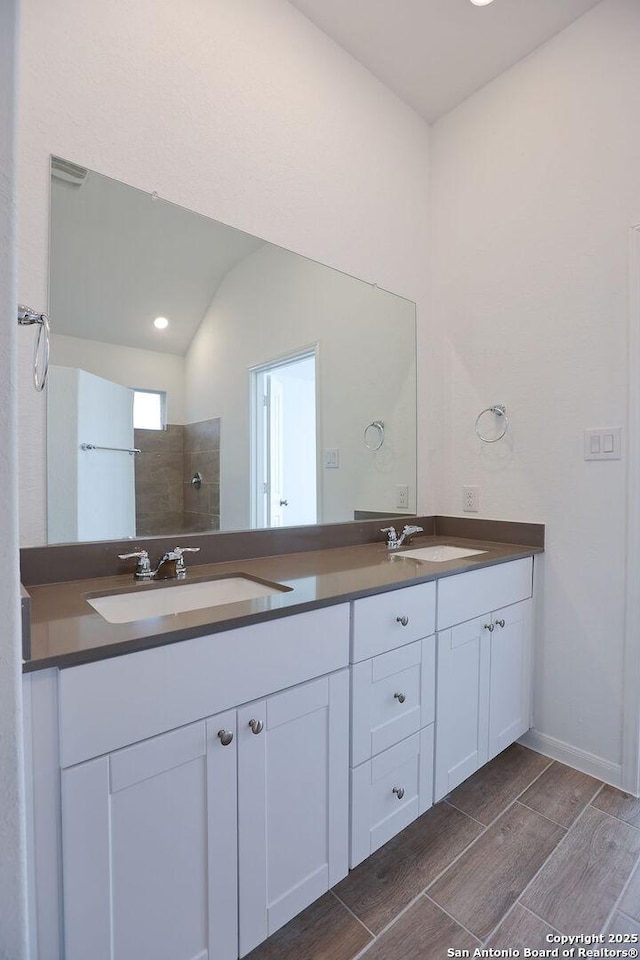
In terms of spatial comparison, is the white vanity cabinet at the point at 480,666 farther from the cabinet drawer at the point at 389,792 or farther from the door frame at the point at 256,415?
the door frame at the point at 256,415

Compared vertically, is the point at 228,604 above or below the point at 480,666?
above

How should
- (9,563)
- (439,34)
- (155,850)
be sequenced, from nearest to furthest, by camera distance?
(9,563) → (155,850) → (439,34)

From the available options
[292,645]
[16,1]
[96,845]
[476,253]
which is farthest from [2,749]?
[476,253]

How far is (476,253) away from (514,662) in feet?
5.67

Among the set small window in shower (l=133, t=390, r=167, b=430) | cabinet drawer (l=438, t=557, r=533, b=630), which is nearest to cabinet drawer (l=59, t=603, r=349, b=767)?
cabinet drawer (l=438, t=557, r=533, b=630)

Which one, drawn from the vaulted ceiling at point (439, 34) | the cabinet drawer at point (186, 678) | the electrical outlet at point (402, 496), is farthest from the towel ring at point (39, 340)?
the vaulted ceiling at point (439, 34)

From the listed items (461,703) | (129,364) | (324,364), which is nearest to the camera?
(129,364)

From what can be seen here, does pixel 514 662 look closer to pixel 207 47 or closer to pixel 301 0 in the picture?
pixel 207 47

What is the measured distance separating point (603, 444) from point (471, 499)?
60cm

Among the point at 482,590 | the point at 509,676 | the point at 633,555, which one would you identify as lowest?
the point at 509,676

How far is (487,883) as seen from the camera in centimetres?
127

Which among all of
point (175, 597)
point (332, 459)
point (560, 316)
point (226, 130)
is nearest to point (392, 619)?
point (175, 597)

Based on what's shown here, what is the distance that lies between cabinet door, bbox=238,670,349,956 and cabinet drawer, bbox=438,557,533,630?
0.46m

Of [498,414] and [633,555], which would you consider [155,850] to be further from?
[498,414]
